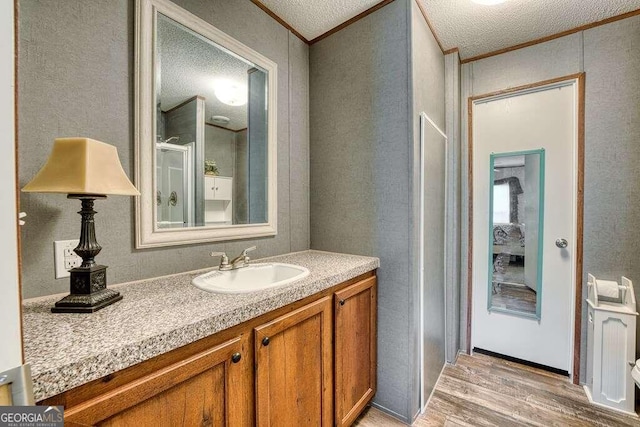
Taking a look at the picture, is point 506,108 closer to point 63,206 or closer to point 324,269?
point 324,269

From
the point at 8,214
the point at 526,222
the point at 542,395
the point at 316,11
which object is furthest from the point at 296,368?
the point at 526,222

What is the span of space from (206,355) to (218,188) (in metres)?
0.93

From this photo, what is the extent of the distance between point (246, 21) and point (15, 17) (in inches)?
58.2

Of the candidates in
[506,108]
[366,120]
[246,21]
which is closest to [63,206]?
[246,21]

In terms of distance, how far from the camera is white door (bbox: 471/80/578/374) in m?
2.04

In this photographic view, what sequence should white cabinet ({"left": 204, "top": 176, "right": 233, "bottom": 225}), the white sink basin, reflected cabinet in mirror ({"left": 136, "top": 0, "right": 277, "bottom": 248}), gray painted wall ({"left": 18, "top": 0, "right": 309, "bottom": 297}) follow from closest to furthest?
gray painted wall ({"left": 18, "top": 0, "right": 309, "bottom": 297}) < reflected cabinet in mirror ({"left": 136, "top": 0, "right": 277, "bottom": 248}) < the white sink basin < white cabinet ({"left": 204, "top": 176, "right": 233, "bottom": 225})

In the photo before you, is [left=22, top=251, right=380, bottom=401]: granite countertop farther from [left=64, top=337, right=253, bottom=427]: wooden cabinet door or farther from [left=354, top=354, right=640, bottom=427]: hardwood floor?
[left=354, top=354, right=640, bottom=427]: hardwood floor

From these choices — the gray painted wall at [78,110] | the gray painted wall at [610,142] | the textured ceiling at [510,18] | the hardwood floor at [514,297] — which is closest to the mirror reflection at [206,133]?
the gray painted wall at [78,110]

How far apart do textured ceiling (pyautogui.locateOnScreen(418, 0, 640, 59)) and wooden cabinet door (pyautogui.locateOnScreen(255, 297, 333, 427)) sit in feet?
6.51

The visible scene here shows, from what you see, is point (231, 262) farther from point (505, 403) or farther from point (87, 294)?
point (505, 403)

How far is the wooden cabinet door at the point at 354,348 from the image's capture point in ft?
4.44

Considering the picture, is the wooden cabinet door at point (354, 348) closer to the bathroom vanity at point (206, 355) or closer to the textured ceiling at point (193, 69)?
the bathroom vanity at point (206, 355)

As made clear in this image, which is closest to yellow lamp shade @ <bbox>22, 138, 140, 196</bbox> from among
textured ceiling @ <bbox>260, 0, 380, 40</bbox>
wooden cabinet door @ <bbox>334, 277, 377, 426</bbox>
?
wooden cabinet door @ <bbox>334, 277, 377, 426</bbox>

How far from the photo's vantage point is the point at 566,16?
1.83 meters
